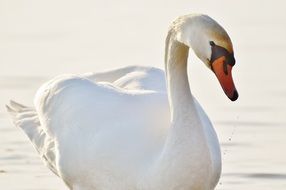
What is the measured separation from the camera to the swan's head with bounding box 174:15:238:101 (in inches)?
308

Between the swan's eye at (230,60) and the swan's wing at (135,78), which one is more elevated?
the swan's eye at (230,60)

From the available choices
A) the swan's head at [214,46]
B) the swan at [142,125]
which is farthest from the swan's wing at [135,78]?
the swan's head at [214,46]

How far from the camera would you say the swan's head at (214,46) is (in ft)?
25.7

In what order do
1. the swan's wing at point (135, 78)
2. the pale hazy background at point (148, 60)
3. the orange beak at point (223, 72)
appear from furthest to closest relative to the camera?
1. the pale hazy background at point (148, 60)
2. the swan's wing at point (135, 78)
3. the orange beak at point (223, 72)

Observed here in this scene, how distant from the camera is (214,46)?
7.89 metres

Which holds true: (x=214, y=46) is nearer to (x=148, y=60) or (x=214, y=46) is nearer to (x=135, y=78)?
(x=135, y=78)

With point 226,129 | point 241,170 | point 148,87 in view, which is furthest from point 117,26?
point 148,87

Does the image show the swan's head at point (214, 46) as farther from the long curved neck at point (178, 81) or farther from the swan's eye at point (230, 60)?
the long curved neck at point (178, 81)

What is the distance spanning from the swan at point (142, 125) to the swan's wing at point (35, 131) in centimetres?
1

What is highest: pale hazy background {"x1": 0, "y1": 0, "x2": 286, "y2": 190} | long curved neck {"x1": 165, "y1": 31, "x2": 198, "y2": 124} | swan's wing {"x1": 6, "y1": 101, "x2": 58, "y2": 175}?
long curved neck {"x1": 165, "y1": 31, "x2": 198, "y2": 124}

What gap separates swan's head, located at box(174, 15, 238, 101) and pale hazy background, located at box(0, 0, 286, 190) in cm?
262

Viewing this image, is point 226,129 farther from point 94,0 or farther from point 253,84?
point 94,0

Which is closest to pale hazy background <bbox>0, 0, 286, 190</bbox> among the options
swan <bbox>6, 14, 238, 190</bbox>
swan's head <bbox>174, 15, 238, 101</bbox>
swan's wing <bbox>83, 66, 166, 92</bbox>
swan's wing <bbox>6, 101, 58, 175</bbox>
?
swan's wing <bbox>6, 101, 58, 175</bbox>

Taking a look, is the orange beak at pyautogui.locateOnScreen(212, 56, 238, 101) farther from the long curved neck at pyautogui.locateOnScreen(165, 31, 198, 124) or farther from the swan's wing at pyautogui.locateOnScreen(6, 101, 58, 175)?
the swan's wing at pyautogui.locateOnScreen(6, 101, 58, 175)
